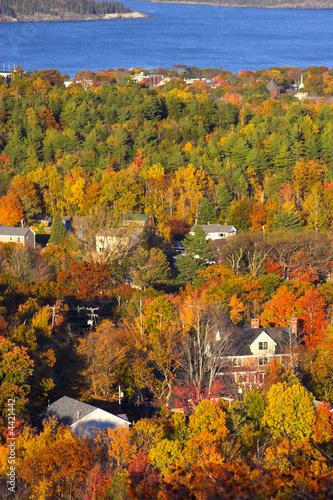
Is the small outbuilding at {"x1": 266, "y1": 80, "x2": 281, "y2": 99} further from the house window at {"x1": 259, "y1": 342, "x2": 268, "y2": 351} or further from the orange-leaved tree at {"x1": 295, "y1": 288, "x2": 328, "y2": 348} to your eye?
the house window at {"x1": 259, "y1": 342, "x2": 268, "y2": 351}

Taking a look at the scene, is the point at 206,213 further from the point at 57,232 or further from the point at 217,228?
the point at 57,232

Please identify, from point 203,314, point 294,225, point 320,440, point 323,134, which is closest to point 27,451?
point 320,440

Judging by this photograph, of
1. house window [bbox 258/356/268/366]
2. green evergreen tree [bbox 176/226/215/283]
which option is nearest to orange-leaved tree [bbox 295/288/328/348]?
house window [bbox 258/356/268/366]

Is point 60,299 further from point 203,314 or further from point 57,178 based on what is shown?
point 57,178

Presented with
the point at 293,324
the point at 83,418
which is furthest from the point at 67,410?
the point at 293,324

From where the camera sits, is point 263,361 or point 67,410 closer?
point 67,410

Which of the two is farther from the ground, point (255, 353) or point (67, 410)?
point (67, 410)
